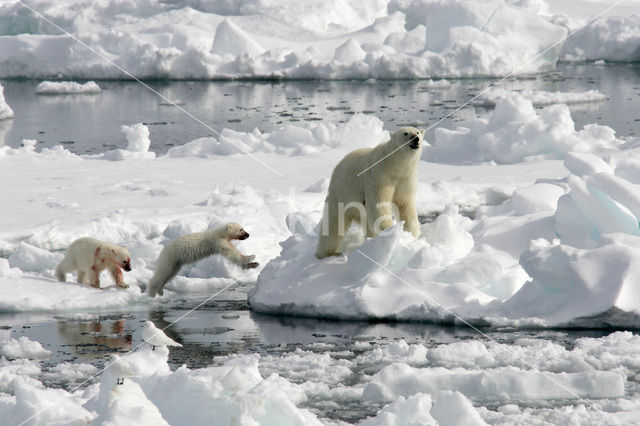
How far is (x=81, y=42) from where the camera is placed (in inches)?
1262

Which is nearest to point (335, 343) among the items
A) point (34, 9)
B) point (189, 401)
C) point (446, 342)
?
point (446, 342)

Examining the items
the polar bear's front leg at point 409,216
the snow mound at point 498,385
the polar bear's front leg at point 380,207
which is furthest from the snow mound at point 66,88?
→ the snow mound at point 498,385

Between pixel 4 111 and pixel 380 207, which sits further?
pixel 4 111

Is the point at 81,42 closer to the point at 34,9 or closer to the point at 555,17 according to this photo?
the point at 34,9

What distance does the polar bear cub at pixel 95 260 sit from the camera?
813cm

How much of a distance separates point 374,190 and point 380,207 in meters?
0.14

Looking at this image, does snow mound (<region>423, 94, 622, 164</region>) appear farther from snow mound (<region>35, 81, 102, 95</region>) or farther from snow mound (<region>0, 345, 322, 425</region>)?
snow mound (<region>35, 81, 102, 95</region>)

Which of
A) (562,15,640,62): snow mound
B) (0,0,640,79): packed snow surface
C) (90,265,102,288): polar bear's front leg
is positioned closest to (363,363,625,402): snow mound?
(90,265,102,288): polar bear's front leg

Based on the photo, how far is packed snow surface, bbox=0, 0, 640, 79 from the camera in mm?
Result: 28891

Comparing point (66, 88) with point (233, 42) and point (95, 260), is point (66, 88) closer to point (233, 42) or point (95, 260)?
point (233, 42)

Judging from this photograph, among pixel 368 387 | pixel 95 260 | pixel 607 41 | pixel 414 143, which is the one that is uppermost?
pixel 607 41

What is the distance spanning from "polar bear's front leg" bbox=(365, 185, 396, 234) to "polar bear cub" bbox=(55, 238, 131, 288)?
2226 millimetres

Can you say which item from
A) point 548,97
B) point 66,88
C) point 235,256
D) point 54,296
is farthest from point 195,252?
point 66,88

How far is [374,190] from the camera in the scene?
7.38 metres
